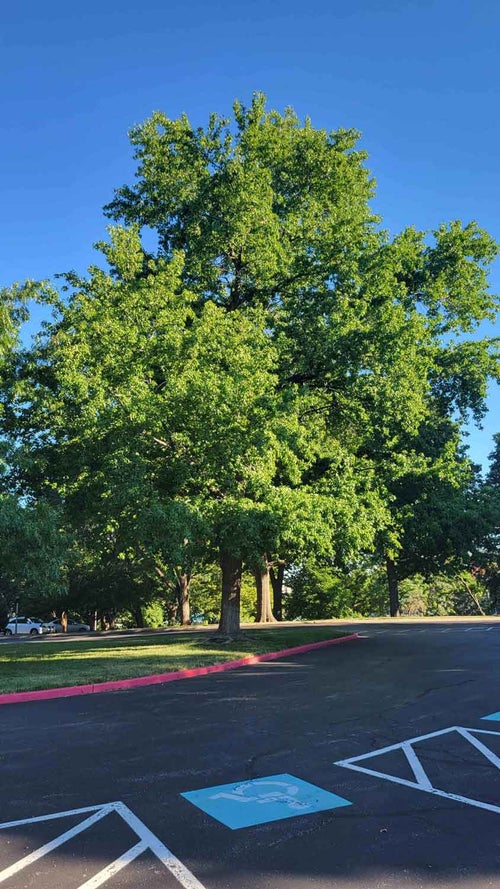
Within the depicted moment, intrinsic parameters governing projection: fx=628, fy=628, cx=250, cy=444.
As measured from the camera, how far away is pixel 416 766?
20.6 ft

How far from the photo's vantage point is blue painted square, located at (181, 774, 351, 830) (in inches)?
192

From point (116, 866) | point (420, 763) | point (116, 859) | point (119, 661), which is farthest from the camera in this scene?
point (119, 661)

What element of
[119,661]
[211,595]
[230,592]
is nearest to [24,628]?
[211,595]

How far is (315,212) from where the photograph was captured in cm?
2219

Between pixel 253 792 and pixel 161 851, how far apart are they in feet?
4.44

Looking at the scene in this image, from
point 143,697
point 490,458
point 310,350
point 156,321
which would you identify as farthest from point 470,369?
point 490,458

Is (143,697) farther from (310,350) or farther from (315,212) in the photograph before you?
(315,212)

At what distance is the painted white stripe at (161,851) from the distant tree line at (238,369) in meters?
8.64

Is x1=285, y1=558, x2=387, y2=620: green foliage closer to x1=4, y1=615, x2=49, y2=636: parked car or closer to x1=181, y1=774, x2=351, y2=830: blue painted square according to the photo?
x1=4, y1=615, x2=49, y2=636: parked car

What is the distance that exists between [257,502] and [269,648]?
425cm

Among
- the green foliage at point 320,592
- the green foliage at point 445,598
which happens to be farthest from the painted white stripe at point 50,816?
the green foliage at point 445,598

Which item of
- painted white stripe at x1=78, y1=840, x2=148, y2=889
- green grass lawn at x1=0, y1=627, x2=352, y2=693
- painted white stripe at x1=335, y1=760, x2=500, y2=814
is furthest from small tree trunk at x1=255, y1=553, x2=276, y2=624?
painted white stripe at x1=78, y1=840, x2=148, y2=889

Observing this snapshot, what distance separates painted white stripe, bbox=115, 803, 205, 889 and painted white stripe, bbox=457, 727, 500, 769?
3.67m

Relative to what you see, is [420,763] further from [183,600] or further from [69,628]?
[69,628]
